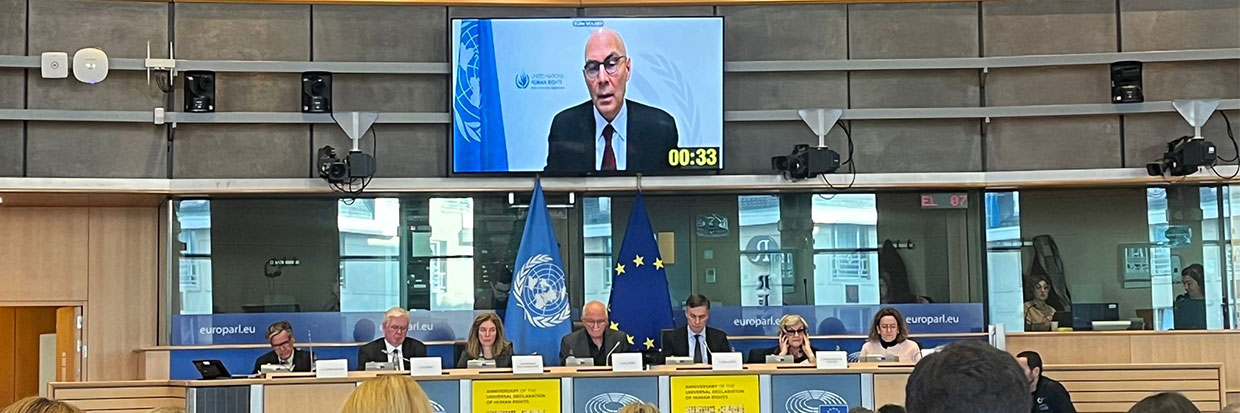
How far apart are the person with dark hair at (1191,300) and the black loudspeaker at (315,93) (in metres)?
6.14

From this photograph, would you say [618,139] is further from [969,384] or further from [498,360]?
[969,384]

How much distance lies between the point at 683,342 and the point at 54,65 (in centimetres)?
451

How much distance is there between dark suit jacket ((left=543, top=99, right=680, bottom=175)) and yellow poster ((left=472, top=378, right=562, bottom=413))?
256 centimetres

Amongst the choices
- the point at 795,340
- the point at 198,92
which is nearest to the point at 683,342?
the point at 795,340

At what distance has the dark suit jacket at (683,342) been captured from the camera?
902cm

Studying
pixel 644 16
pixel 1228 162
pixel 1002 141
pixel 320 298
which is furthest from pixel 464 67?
pixel 1228 162

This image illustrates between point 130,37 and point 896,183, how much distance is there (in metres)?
5.35

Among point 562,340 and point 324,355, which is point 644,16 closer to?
point 562,340

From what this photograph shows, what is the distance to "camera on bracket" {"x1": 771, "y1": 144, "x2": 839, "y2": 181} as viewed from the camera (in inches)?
381

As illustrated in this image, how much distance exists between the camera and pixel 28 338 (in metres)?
12.0

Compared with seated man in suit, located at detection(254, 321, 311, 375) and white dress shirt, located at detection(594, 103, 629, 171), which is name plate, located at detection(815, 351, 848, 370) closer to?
white dress shirt, located at detection(594, 103, 629, 171)

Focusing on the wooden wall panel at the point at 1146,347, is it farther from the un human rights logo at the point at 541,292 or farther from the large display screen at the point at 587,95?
the un human rights logo at the point at 541,292

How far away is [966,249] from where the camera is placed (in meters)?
10.5

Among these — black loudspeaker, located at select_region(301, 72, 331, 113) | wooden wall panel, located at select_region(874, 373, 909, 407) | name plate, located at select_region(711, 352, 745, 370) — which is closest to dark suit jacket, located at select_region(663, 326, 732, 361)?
name plate, located at select_region(711, 352, 745, 370)
